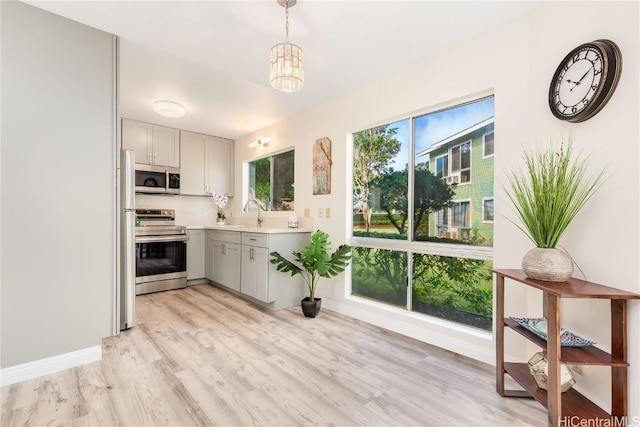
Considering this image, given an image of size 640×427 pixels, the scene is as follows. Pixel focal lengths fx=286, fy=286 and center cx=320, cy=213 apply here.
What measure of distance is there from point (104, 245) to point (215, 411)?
1.47 metres

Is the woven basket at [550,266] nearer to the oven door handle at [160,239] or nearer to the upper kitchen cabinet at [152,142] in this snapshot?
the oven door handle at [160,239]

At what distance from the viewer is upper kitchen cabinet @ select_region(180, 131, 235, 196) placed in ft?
15.0

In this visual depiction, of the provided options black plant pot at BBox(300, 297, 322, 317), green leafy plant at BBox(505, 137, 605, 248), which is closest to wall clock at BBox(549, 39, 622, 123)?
green leafy plant at BBox(505, 137, 605, 248)

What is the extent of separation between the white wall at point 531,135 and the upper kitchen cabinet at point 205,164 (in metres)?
2.48

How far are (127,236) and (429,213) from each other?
107 inches

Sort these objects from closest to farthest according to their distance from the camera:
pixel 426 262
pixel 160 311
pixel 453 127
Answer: pixel 453 127, pixel 426 262, pixel 160 311

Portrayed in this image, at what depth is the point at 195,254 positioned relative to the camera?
4328 millimetres

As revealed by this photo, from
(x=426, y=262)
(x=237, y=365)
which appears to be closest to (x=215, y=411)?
(x=237, y=365)

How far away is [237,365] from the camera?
2.03 m

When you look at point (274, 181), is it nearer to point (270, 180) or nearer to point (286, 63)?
point (270, 180)

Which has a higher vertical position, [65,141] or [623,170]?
[65,141]

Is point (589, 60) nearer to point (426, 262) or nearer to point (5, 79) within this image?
point (426, 262)

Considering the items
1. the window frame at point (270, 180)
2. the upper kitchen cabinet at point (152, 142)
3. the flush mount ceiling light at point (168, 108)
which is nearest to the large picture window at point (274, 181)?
the window frame at point (270, 180)

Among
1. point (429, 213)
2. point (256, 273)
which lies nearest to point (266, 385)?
point (256, 273)
